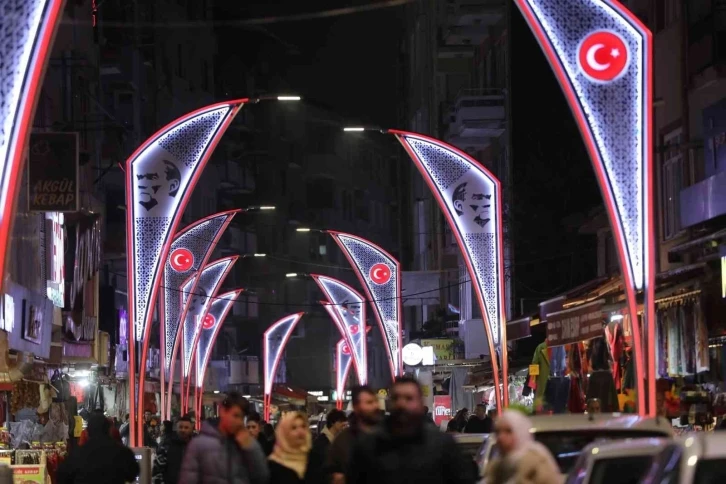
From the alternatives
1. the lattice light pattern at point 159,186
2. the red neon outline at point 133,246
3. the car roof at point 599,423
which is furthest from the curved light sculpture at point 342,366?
the car roof at point 599,423

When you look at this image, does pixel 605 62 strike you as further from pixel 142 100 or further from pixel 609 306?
pixel 142 100

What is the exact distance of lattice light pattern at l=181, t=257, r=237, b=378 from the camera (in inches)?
2047

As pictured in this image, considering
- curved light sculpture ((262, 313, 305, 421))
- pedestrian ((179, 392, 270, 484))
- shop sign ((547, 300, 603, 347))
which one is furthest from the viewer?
curved light sculpture ((262, 313, 305, 421))

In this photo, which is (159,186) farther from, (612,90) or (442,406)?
(442,406)

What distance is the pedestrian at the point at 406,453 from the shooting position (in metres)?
8.89

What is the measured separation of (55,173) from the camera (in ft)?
97.3

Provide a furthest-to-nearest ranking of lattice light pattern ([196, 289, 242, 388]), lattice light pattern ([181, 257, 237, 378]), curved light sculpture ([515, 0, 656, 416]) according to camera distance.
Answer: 1. lattice light pattern ([196, 289, 242, 388])
2. lattice light pattern ([181, 257, 237, 378])
3. curved light sculpture ([515, 0, 656, 416])

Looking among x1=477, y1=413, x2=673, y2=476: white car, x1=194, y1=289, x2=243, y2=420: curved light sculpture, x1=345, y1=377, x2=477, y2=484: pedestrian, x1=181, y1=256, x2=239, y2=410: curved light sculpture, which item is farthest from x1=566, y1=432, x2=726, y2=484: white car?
x1=194, y1=289, x2=243, y2=420: curved light sculpture

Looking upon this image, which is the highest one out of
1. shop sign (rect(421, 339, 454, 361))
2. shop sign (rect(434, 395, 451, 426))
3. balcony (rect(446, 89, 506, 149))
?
balcony (rect(446, 89, 506, 149))

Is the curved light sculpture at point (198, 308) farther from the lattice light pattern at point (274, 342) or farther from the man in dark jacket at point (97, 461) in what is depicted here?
the man in dark jacket at point (97, 461)

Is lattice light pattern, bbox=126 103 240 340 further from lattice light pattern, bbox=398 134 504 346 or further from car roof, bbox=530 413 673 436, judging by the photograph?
car roof, bbox=530 413 673 436

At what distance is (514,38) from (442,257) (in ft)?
63.6

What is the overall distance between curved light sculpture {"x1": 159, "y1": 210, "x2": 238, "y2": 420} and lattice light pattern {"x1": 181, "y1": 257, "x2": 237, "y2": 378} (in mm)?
4074

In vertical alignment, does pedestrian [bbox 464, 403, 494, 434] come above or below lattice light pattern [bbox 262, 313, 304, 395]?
below
